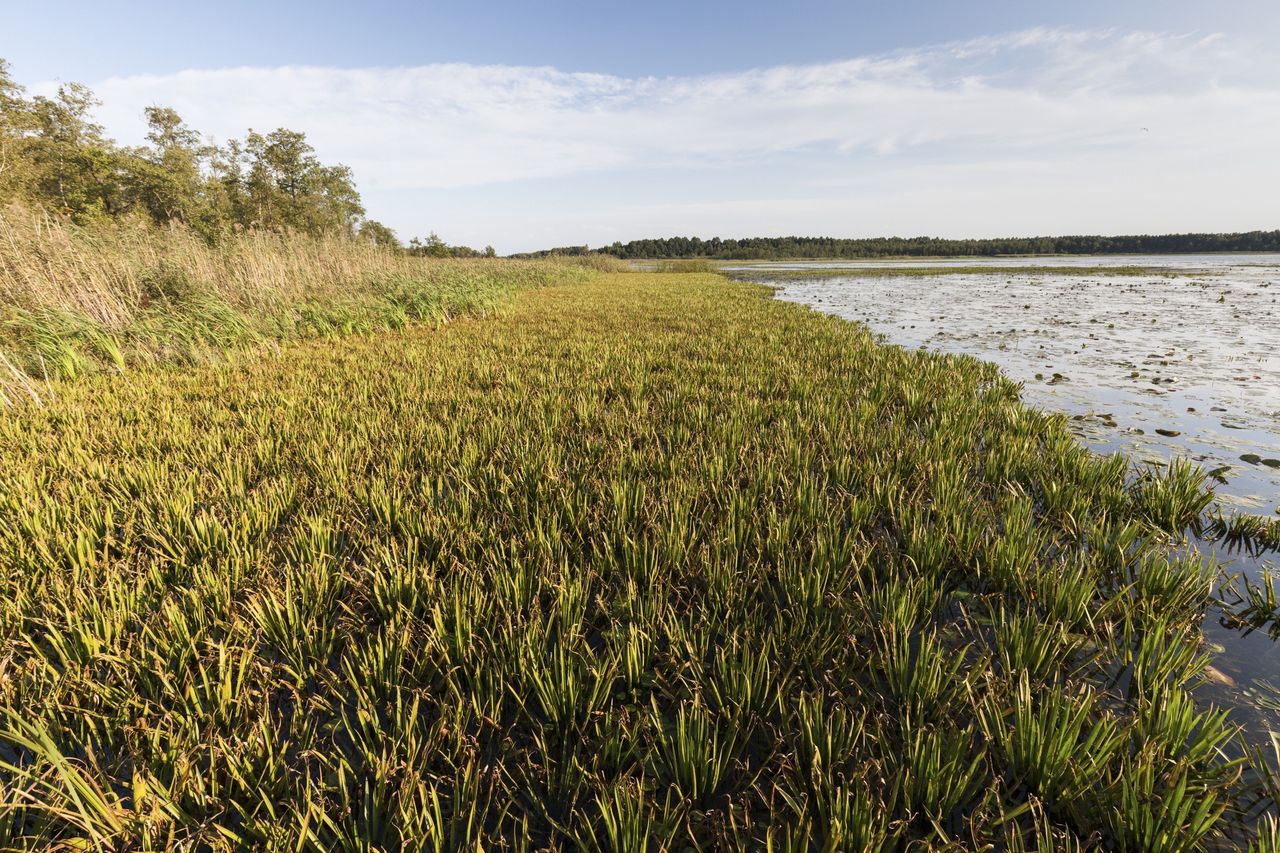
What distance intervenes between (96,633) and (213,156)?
211ft

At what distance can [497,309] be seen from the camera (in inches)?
552

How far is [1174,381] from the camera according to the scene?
7.27m

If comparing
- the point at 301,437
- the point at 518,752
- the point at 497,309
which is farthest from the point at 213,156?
the point at 518,752

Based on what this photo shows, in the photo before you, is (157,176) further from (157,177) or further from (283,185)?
(283,185)

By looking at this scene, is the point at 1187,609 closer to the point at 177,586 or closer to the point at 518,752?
the point at 518,752

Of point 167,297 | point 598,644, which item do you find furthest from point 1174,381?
point 167,297

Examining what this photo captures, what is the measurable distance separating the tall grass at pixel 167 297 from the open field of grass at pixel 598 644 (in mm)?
3519

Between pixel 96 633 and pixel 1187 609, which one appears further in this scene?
pixel 1187 609

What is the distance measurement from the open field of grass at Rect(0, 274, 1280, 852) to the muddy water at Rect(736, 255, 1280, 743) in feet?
0.82

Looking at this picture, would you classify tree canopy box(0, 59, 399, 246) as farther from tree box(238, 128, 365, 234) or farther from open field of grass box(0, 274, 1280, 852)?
open field of grass box(0, 274, 1280, 852)

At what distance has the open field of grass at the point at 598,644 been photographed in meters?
1.43

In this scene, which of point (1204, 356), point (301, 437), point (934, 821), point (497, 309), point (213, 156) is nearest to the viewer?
point (934, 821)

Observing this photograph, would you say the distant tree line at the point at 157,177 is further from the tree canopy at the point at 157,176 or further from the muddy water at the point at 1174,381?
the muddy water at the point at 1174,381

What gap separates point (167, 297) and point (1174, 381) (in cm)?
1634
